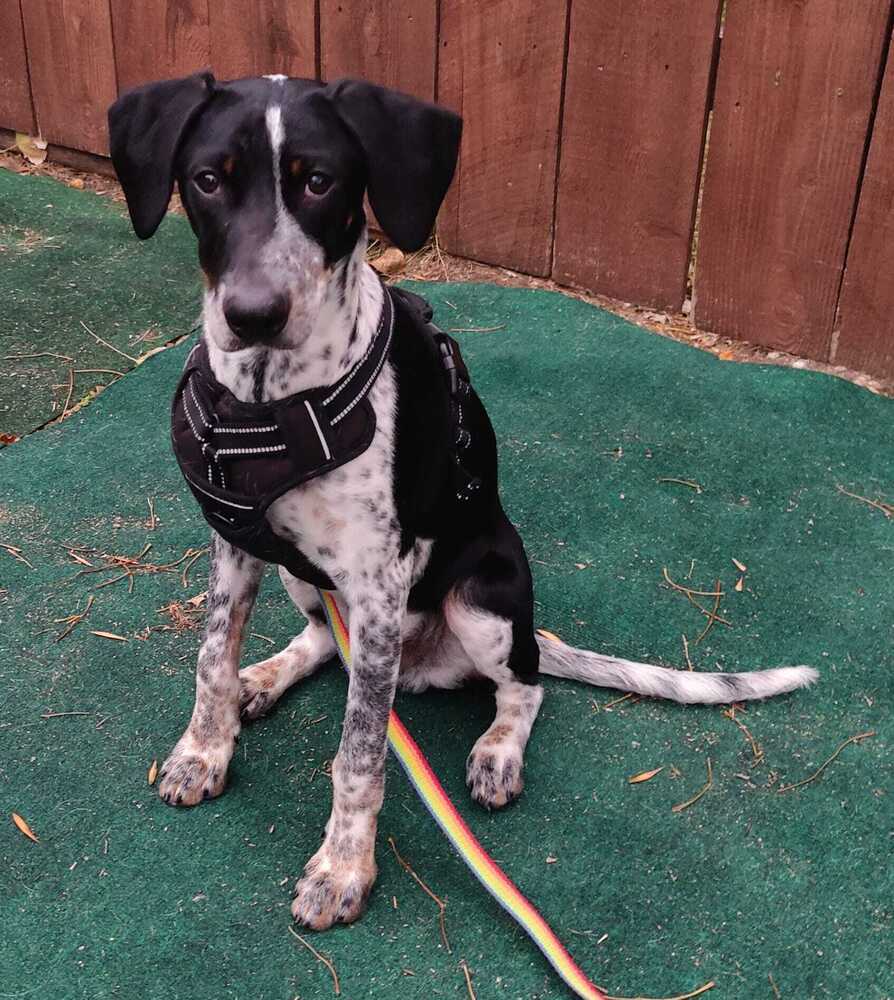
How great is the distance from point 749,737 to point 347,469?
55.7 inches

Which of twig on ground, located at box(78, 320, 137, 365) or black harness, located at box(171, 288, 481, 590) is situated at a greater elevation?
black harness, located at box(171, 288, 481, 590)

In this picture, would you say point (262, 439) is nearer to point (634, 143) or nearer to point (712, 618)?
point (712, 618)

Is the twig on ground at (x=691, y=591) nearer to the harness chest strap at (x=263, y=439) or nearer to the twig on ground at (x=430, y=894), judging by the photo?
the twig on ground at (x=430, y=894)

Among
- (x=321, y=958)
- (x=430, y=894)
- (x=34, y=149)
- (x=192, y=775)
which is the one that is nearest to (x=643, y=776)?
(x=430, y=894)

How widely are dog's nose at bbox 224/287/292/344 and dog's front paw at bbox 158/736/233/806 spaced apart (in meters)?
1.23

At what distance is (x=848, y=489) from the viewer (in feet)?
13.2

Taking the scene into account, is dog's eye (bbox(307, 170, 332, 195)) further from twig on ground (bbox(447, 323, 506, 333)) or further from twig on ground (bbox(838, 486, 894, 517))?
twig on ground (bbox(447, 323, 506, 333))

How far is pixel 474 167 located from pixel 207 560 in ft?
7.96

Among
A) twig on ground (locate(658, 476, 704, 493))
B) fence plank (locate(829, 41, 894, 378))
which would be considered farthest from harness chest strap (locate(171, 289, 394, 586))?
fence plank (locate(829, 41, 894, 378))

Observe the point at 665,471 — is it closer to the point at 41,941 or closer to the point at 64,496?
the point at 64,496

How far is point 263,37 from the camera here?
17.6ft

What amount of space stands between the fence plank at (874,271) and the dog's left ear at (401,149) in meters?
2.57

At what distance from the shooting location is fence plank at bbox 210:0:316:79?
5.25m

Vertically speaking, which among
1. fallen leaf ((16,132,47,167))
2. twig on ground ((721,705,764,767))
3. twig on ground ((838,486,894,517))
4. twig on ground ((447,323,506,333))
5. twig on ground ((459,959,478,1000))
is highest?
fallen leaf ((16,132,47,167))
